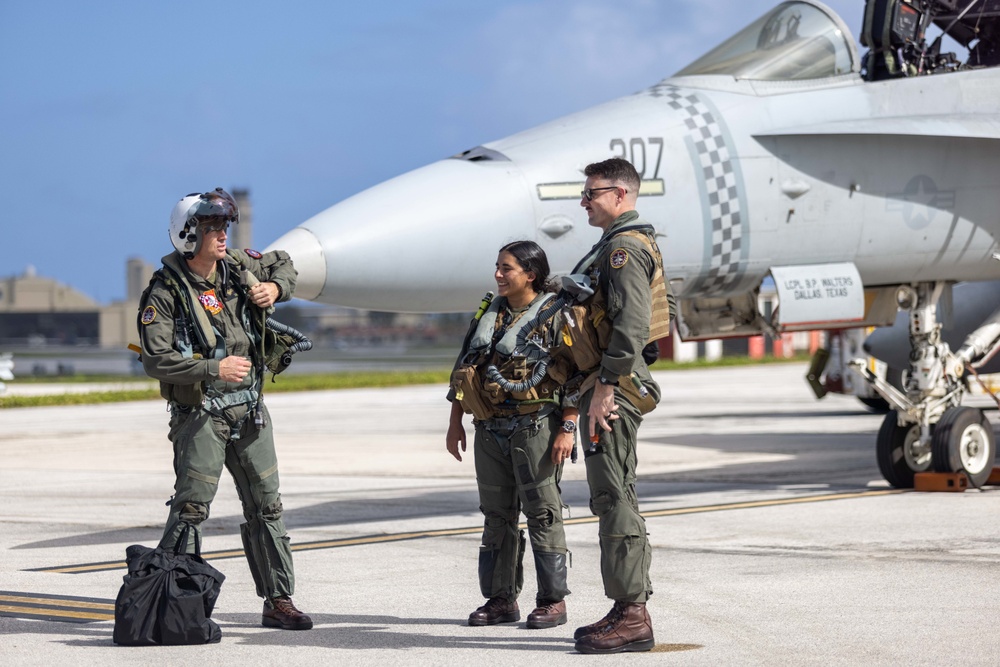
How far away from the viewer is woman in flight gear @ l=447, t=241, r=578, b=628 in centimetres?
627

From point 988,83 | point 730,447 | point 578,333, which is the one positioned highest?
point 988,83

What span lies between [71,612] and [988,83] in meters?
8.32

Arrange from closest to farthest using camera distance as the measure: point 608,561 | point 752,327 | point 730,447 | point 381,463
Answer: point 608,561 < point 752,327 < point 381,463 < point 730,447

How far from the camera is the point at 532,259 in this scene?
6449 millimetres

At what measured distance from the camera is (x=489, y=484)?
6.43m

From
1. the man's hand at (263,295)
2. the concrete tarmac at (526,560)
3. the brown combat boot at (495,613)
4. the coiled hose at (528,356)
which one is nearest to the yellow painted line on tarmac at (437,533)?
the concrete tarmac at (526,560)

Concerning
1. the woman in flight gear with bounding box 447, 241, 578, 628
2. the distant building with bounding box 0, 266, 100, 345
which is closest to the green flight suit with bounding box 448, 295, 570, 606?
the woman in flight gear with bounding box 447, 241, 578, 628

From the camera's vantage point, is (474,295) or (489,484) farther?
(474,295)

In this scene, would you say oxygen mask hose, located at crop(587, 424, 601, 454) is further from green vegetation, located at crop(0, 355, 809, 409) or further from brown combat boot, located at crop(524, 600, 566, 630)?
green vegetation, located at crop(0, 355, 809, 409)

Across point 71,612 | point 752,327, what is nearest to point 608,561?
point 71,612

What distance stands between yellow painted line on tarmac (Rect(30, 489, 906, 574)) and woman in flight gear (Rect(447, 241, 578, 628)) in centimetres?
277

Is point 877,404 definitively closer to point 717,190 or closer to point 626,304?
point 717,190

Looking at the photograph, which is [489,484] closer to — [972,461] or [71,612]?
[71,612]

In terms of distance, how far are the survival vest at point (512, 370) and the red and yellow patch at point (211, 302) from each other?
Result: 1.17m
